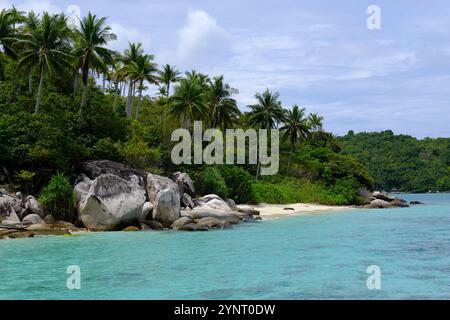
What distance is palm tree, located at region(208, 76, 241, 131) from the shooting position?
48700 millimetres

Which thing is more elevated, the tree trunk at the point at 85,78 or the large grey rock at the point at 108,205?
the tree trunk at the point at 85,78

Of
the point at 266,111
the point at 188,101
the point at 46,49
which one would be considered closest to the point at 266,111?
the point at 266,111

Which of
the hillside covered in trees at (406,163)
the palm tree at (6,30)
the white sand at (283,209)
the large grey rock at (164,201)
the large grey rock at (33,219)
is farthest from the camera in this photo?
the hillside covered in trees at (406,163)

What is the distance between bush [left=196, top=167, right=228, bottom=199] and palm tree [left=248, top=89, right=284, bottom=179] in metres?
18.4

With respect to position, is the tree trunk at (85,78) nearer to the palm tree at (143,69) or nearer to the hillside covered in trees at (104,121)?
the hillside covered in trees at (104,121)

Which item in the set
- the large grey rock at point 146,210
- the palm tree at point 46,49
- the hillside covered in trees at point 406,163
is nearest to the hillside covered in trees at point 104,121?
the palm tree at point 46,49

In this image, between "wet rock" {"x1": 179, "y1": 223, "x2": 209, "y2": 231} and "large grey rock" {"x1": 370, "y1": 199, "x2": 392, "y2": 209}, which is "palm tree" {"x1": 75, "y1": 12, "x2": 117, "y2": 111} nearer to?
"wet rock" {"x1": 179, "y1": 223, "x2": 209, "y2": 231}

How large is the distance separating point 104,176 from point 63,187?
230cm

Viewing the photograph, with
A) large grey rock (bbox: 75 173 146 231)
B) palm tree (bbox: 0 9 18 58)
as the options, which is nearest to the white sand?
large grey rock (bbox: 75 173 146 231)

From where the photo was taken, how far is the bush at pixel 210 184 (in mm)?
37562

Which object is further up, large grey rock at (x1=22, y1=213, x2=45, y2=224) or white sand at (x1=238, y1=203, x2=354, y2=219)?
large grey rock at (x1=22, y1=213, x2=45, y2=224)

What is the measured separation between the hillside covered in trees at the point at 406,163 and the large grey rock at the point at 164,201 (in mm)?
86032

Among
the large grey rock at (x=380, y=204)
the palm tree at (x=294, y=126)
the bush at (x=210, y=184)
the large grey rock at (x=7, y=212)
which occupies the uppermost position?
the palm tree at (x=294, y=126)
